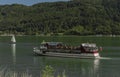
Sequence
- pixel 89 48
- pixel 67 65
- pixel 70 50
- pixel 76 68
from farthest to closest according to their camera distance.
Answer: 1. pixel 70 50
2. pixel 89 48
3. pixel 67 65
4. pixel 76 68

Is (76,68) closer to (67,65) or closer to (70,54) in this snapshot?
(67,65)

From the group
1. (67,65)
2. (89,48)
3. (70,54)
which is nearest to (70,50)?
(70,54)

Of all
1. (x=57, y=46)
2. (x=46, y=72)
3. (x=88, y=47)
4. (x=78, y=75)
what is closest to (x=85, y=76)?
(x=78, y=75)

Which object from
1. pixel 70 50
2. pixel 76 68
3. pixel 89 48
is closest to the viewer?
pixel 76 68

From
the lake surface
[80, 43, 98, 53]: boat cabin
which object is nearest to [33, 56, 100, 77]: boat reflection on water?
the lake surface

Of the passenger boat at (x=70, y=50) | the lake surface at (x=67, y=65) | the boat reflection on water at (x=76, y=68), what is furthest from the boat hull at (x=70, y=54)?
the boat reflection on water at (x=76, y=68)

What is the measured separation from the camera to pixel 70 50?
234 ft

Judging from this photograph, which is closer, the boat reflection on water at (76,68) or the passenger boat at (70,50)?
the boat reflection on water at (76,68)

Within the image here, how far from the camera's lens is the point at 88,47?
69.2 metres

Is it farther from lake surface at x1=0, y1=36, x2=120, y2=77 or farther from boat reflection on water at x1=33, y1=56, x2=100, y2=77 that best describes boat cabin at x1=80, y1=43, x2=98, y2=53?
boat reflection on water at x1=33, y1=56, x2=100, y2=77

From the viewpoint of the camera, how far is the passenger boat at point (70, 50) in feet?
226

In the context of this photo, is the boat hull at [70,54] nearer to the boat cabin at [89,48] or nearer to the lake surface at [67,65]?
the boat cabin at [89,48]

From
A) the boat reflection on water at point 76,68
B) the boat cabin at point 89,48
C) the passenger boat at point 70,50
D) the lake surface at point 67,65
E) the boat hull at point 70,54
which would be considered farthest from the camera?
the passenger boat at point 70,50

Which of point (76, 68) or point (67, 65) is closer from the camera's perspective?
point (76, 68)
